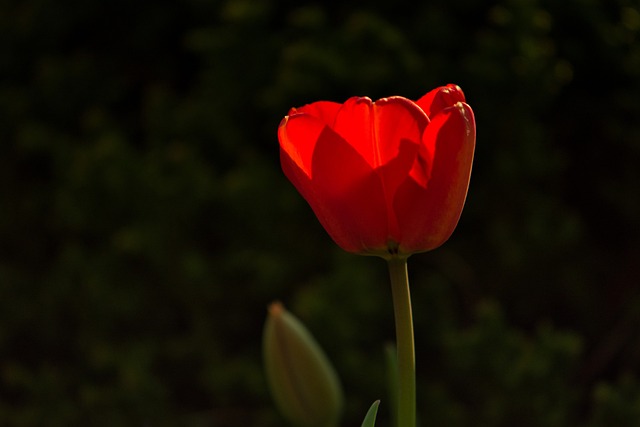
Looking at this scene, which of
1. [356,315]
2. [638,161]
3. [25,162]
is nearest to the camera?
[356,315]

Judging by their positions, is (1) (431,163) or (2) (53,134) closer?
(1) (431,163)

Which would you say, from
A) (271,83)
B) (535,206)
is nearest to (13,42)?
(271,83)

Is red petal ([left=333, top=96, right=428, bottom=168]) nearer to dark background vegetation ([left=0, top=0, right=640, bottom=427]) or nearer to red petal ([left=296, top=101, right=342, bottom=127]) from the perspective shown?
red petal ([left=296, top=101, right=342, bottom=127])

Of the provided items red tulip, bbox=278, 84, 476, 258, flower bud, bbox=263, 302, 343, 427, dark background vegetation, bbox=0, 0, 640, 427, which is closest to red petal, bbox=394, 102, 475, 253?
red tulip, bbox=278, 84, 476, 258

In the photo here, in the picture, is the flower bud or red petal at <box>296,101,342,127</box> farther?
the flower bud

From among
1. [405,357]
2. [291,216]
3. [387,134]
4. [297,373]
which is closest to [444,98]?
[387,134]

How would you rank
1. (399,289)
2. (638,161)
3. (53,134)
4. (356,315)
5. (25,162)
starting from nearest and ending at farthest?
(399,289), (356,315), (638,161), (53,134), (25,162)

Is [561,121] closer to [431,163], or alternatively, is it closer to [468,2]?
[468,2]

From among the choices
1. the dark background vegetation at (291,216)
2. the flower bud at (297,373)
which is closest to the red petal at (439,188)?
the flower bud at (297,373)
